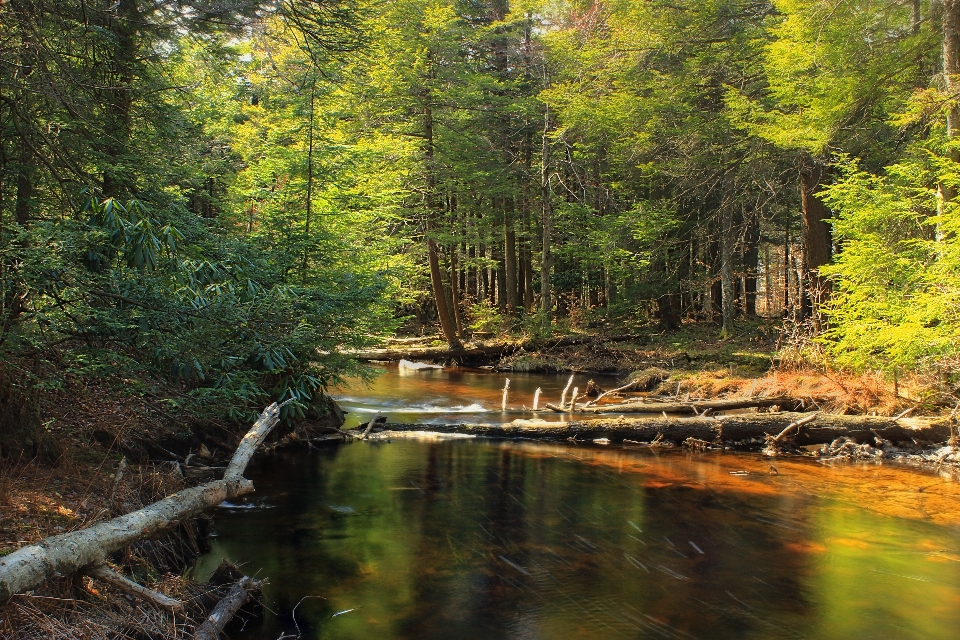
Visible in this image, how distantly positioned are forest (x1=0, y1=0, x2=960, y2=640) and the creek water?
7.7 inches

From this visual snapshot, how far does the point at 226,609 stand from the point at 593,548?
4153 mm

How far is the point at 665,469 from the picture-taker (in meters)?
11.1

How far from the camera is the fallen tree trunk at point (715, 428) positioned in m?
11.7

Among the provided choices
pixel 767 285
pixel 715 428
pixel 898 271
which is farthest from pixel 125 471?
pixel 767 285

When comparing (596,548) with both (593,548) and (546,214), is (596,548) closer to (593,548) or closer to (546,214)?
(593,548)

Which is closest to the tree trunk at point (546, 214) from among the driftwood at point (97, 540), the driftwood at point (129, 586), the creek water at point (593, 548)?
the creek water at point (593, 548)

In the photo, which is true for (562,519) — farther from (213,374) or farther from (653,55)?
(653,55)

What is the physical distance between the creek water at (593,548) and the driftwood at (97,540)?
1.12m

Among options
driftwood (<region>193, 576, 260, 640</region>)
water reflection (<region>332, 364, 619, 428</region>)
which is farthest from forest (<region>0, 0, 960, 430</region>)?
water reflection (<region>332, 364, 619, 428</region>)

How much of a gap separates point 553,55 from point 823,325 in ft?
50.3

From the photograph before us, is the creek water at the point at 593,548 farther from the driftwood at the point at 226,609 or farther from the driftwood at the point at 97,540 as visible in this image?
the driftwood at the point at 97,540

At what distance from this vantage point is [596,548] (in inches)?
308

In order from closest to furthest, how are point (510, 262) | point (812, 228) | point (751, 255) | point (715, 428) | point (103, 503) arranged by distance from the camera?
point (103, 503) < point (715, 428) < point (812, 228) < point (751, 255) < point (510, 262)

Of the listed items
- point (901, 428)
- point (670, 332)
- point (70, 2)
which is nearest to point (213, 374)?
point (70, 2)
